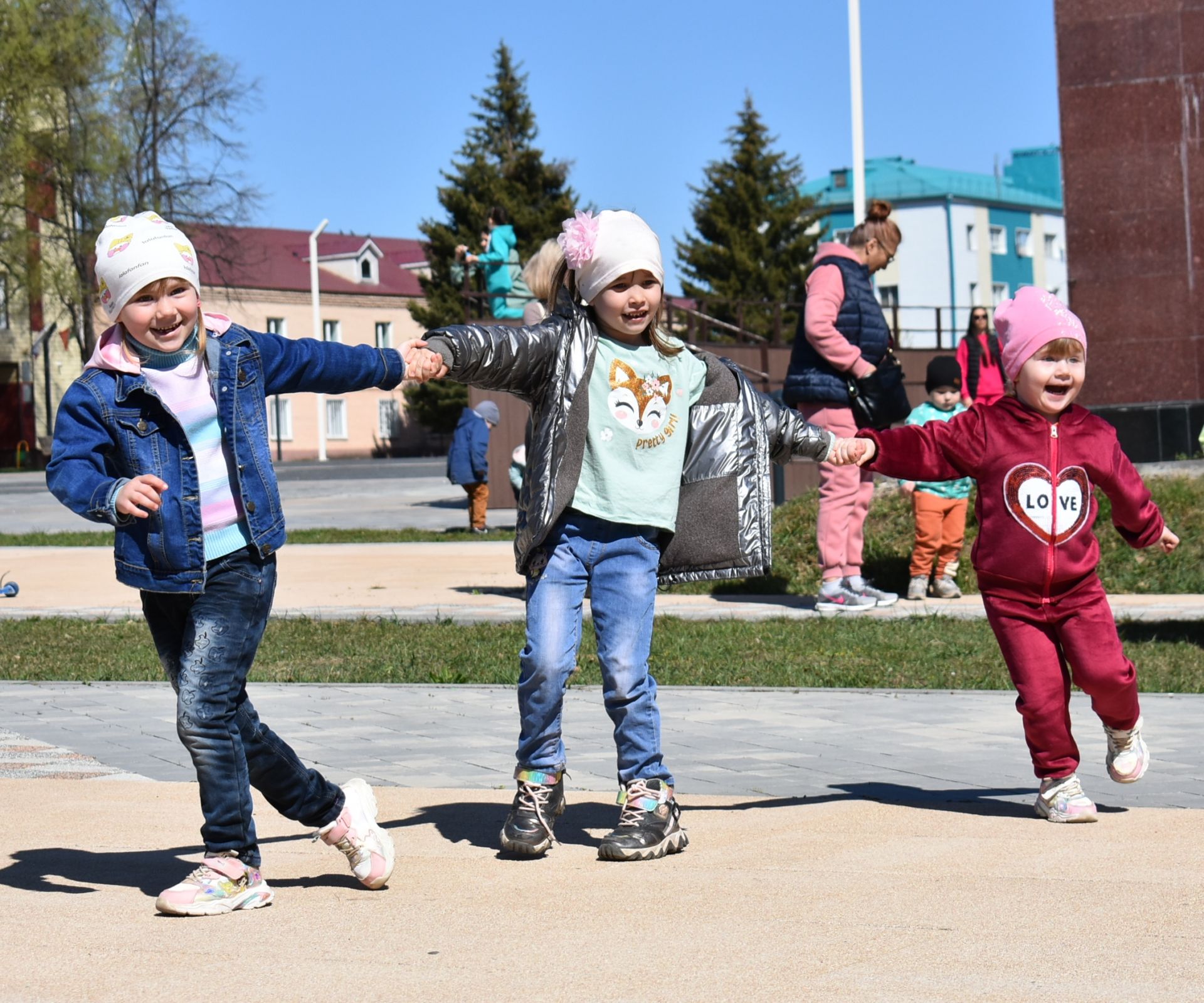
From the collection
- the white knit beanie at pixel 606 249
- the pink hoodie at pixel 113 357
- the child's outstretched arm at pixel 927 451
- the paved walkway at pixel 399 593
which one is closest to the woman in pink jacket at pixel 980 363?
the paved walkway at pixel 399 593

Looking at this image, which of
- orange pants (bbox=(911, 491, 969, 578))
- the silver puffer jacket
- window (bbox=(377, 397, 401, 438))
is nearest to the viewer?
the silver puffer jacket

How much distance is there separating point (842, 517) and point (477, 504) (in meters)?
8.57

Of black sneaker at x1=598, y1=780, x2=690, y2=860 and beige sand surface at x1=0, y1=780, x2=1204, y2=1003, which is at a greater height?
black sneaker at x1=598, y1=780, x2=690, y2=860

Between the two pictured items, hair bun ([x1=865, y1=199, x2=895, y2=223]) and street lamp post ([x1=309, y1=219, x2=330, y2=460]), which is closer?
hair bun ([x1=865, y1=199, x2=895, y2=223])

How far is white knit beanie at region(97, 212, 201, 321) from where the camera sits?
424cm

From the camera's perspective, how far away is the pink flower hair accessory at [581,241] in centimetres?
495

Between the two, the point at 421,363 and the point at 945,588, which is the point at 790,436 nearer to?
the point at 421,363

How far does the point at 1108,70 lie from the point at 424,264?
69270 mm

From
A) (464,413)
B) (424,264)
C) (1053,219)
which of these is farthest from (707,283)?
(464,413)

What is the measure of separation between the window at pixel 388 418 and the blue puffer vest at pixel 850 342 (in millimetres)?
65398

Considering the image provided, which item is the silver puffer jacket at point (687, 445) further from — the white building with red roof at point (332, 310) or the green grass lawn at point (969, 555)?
the white building with red roof at point (332, 310)

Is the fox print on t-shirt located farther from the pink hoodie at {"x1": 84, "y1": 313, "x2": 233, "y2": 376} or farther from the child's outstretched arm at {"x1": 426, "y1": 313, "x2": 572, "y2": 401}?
the pink hoodie at {"x1": 84, "y1": 313, "x2": 233, "y2": 376}

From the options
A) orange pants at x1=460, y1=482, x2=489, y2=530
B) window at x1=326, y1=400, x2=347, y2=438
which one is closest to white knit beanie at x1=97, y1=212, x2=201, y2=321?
orange pants at x1=460, y1=482, x2=489, y2=530

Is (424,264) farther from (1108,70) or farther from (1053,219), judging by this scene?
(1108,70)
